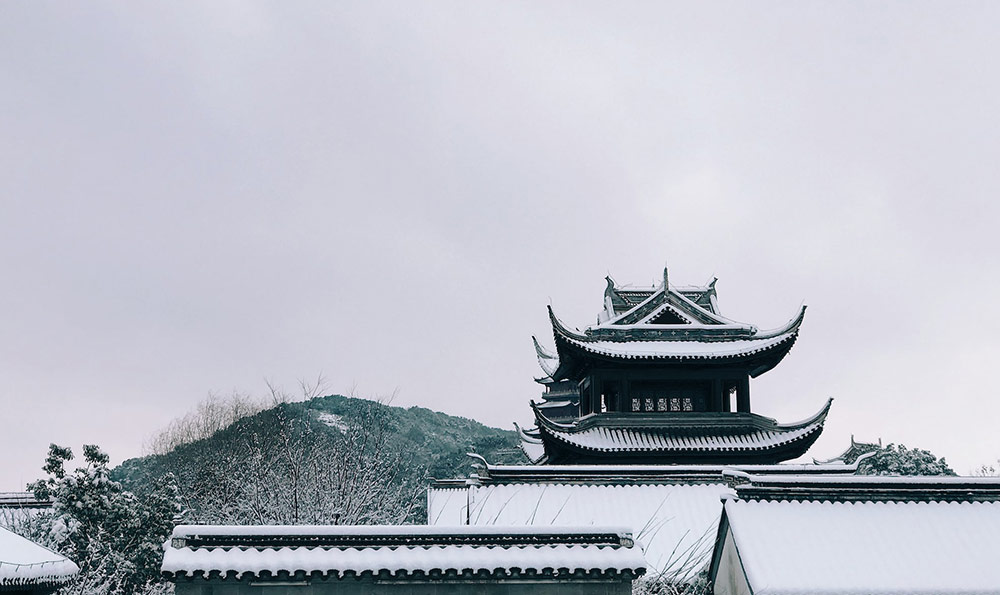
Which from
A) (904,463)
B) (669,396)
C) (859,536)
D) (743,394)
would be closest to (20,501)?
(669,396)

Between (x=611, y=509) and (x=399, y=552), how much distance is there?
825cm

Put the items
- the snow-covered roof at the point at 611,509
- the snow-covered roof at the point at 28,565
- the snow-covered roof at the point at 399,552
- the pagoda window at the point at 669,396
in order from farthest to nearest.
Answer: the pagoda window at the point at 669,396
the snow-covered roof at the point at 611,509
the snow-covered roof at the point at 28,565
the snow-covered roof at the point at 399,552

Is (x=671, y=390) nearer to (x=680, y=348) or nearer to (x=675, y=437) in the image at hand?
(x=680, y=348)

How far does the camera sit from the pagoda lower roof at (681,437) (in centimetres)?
2358

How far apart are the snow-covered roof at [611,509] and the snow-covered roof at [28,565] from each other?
7827 millimetres

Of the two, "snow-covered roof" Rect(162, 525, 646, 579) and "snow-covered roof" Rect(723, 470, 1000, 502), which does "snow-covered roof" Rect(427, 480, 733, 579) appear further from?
"snow-covered roof" Rect(162, 525, 646, 579)

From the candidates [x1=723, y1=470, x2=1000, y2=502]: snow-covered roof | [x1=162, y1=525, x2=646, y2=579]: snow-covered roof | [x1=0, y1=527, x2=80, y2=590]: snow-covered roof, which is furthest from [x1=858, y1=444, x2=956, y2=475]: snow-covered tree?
[x1=0, y1=527, x2=80, y2=590]: snow-covered roof

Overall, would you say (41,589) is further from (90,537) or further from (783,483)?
(783,483)

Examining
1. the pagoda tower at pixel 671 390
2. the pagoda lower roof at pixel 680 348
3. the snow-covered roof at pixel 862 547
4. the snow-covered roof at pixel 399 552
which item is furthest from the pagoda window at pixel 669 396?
the snow-covered roof at pixel 399 552

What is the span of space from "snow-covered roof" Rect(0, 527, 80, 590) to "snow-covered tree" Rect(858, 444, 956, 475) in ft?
120

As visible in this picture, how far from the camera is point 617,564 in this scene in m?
11.8

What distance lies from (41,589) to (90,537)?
693 cm

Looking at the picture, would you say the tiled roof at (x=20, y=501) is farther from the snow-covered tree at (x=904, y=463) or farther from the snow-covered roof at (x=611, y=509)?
the snow-covered tree at (x=904, y=463)

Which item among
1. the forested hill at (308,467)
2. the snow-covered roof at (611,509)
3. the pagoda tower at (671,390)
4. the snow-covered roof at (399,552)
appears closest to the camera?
the snow-covered roof at (399,552)
